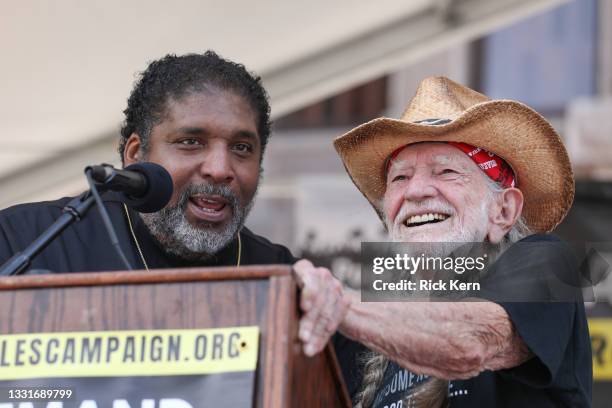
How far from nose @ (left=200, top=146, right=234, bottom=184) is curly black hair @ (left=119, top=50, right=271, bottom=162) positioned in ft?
0.88

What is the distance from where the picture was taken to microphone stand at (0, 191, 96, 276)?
2.25m

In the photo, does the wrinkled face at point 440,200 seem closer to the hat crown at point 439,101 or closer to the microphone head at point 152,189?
the hat crown at point 439,101

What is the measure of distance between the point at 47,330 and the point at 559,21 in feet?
28.4

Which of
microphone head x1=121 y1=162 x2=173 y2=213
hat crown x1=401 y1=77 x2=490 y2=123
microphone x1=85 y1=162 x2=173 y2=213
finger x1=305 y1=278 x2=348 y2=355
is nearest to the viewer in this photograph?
finger x1=305 y1=278 x2=348 y2=355

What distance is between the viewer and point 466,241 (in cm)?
317

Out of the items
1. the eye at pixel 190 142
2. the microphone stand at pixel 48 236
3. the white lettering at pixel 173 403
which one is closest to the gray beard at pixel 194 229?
the eye at pixel 190 142

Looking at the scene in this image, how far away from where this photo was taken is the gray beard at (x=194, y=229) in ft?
11.5

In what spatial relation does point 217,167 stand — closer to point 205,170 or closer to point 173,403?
point 205,170

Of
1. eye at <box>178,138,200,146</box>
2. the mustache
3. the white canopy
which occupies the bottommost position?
the mustache

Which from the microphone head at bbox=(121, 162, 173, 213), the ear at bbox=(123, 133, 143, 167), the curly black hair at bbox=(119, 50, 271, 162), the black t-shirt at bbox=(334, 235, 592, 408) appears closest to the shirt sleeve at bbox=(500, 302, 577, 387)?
the black t-shirt at bbox=(334, 235, 592, 408)

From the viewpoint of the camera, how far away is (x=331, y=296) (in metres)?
2.09

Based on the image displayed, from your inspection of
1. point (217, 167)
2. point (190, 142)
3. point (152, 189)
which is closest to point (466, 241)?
point (217, 167)

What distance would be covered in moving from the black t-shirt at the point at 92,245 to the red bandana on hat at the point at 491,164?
0.85 m

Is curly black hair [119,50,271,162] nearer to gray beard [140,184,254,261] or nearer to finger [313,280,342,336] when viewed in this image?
gray beard [140,184,254,261]
